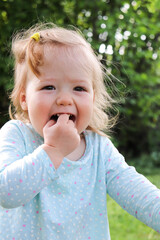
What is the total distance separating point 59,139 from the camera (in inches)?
58.6

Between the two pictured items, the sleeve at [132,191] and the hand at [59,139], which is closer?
the hand at [59,139]

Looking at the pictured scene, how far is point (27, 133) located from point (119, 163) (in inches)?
18.8

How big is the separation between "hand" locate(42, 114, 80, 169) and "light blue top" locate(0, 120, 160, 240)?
0.13 feet

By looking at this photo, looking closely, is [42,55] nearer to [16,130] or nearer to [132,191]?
[16,130]

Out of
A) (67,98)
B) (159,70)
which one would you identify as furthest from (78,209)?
(159,70)

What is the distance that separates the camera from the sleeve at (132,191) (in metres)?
1.58

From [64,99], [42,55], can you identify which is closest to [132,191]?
[64,99]

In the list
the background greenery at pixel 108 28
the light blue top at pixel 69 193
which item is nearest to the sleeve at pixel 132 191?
the light blue top at pixel 69 193

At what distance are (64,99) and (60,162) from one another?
0.28 meters

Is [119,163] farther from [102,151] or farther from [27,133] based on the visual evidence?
[27,133]

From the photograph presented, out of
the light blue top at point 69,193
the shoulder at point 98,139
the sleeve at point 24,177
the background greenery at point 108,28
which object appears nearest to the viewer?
the sleeve at point 24,177

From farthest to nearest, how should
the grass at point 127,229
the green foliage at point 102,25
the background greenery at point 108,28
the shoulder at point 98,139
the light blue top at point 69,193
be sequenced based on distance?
1. the green foliage at point 102,25
2. the background greenery at point 108,28
3. the grass at point 127,229
4. the shoulder at point 98,139
5. the light blue top at point 69,193

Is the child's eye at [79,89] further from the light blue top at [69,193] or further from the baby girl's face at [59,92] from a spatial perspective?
the light blue top at [69,193]

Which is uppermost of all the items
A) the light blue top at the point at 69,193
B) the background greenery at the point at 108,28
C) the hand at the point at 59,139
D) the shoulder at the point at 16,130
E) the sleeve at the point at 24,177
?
the hand at the point at 59,139
